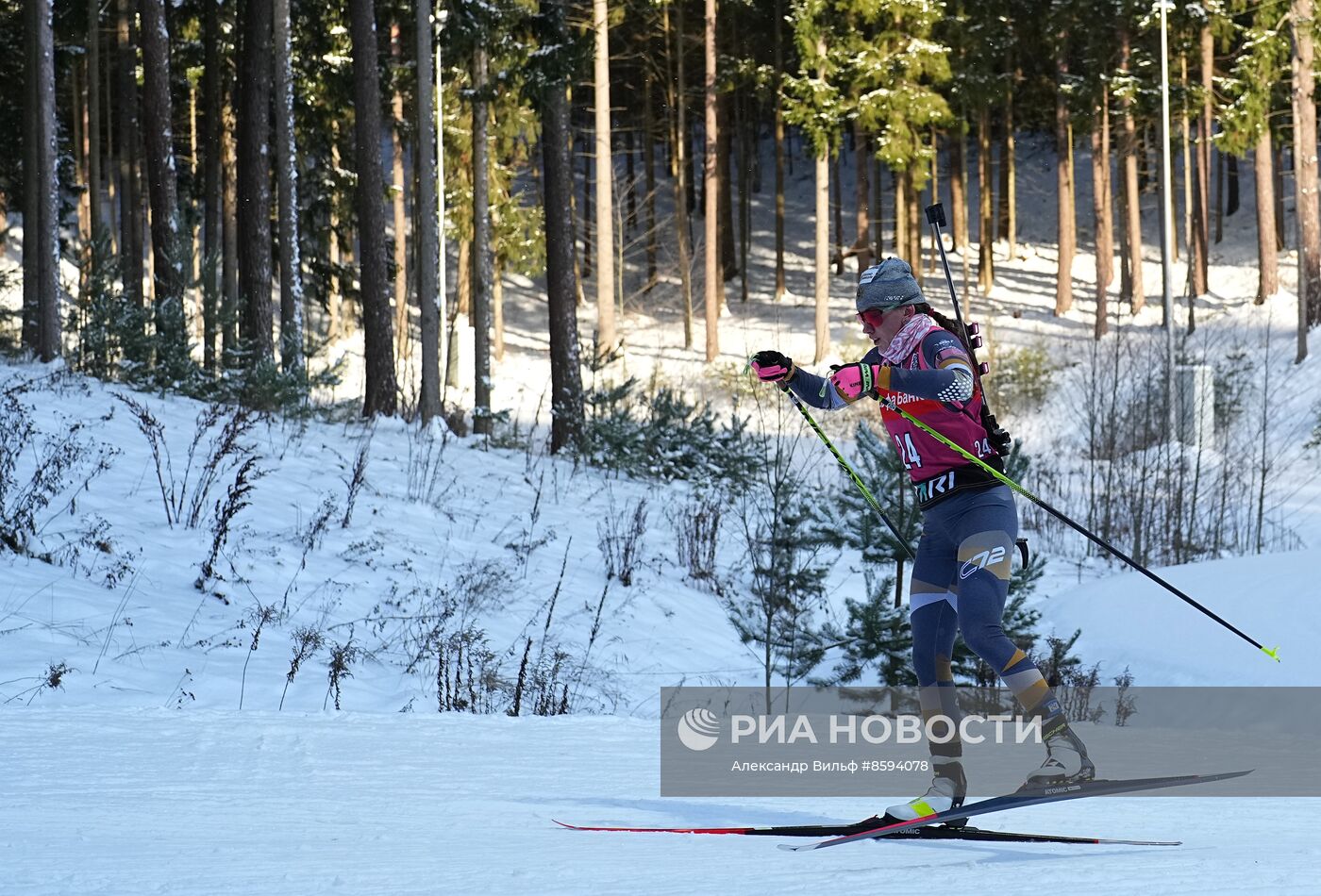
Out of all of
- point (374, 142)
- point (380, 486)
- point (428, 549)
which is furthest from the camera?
point (374, 142)

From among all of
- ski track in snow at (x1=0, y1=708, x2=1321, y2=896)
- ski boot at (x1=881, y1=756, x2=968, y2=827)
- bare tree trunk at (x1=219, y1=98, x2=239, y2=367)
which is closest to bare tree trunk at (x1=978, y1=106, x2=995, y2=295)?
bare tree trunk at (x1=219, y1=98, x2=239, y2=367)

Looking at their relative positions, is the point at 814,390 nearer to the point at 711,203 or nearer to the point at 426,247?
the point at 426,247

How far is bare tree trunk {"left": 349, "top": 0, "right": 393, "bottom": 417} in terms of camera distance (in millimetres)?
17516

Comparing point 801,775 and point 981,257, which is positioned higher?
point 981,257

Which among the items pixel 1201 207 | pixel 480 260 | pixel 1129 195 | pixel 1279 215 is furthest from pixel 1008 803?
pixel 1279 215

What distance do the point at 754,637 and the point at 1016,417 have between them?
66.8 feet

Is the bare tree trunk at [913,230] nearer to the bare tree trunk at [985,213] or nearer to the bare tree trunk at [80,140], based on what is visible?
the bare tree trunk at [985,213]

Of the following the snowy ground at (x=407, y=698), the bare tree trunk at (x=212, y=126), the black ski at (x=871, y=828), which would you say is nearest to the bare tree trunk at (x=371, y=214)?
the bare tree trunk at (x=212, y=126)

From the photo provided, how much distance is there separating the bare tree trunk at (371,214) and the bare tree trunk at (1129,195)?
20788 mm

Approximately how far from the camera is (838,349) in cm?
3231

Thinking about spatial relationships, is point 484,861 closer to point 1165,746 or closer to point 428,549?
point 1165,746

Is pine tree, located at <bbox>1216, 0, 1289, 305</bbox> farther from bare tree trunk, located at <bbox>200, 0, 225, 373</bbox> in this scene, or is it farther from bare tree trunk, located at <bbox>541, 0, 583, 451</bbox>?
bare tree trunk, located at <bbox>200, 0, 225, 373</bbox>

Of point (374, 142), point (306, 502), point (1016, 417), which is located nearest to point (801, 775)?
point (306, 502)

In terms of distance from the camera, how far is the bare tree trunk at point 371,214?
690 inches
